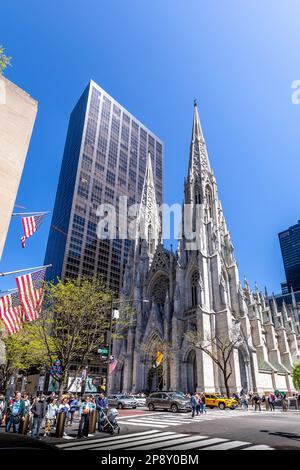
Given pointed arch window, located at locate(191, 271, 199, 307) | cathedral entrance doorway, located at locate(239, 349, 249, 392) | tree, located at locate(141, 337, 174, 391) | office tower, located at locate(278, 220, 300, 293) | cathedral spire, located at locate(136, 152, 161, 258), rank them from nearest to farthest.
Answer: cathedral entrance doorway, located at locate(239, 349, 249, 392) < tree, located at locate(141, 337, 174, 391) < pointed arch window, located at locate(191, 271, 199, 307) < cathedral spire, located at locate(136, 152, 161, 258) < office tower, located at locate(278, 220, 300, 293)

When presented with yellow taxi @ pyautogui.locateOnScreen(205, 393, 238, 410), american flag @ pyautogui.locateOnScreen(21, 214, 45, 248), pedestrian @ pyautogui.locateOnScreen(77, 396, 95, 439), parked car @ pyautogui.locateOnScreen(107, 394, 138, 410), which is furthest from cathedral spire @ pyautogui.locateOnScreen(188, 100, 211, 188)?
pedestrian @ pyautogui.locateOnScreen(77, 396, 95, 439)

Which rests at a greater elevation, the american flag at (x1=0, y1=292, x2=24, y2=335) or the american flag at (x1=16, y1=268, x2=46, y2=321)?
the american flag at (x1=16, y1=268, x2=46, y2=321)

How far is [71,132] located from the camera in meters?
98.4

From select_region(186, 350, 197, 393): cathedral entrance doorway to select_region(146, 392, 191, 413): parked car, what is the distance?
1258 cm

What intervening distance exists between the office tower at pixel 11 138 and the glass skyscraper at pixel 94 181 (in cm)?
5773

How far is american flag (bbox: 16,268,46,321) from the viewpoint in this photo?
1302 centimetres

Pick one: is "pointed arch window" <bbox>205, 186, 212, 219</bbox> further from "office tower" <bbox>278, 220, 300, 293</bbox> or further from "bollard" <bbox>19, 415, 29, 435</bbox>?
"office tower" <bbox>278, 220, 300, 293</bbox>

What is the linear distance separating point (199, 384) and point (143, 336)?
1167 cm

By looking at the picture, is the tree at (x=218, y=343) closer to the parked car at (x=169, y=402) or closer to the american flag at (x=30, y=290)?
the parked car at (x=169, y=402)

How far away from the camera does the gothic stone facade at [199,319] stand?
34.2 metres
